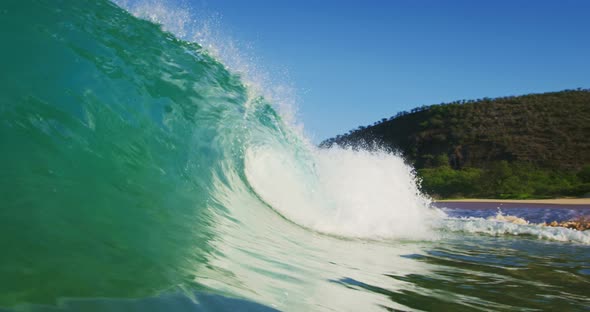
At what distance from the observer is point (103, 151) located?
3.48m

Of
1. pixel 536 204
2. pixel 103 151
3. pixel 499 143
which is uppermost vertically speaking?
pixel 499 143

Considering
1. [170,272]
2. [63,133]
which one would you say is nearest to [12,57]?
[63,133]

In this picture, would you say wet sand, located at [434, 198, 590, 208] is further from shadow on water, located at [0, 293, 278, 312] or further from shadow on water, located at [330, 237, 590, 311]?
shadow on water, located at [0, 293, 278, 312]

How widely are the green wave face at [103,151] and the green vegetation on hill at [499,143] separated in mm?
29547

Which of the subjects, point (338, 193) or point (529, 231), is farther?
point (529, 231)

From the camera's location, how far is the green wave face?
1972 mm

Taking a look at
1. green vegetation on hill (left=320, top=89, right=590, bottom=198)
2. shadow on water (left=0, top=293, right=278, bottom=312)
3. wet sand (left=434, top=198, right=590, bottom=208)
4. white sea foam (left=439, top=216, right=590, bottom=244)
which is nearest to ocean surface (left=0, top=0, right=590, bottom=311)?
shadow on water (left=0, top=293, right=278, bottom=312)

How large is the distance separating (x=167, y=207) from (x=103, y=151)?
66 centimetres

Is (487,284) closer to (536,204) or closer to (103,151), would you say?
(103,151)

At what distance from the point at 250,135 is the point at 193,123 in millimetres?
1374

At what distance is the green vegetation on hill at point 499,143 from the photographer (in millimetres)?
35062

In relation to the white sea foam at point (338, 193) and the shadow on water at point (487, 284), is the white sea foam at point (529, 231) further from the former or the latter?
the shadow on water at point (487, 284)

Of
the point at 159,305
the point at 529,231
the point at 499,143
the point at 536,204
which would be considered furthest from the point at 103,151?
the point at 499,143

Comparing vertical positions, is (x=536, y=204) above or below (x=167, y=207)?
above
